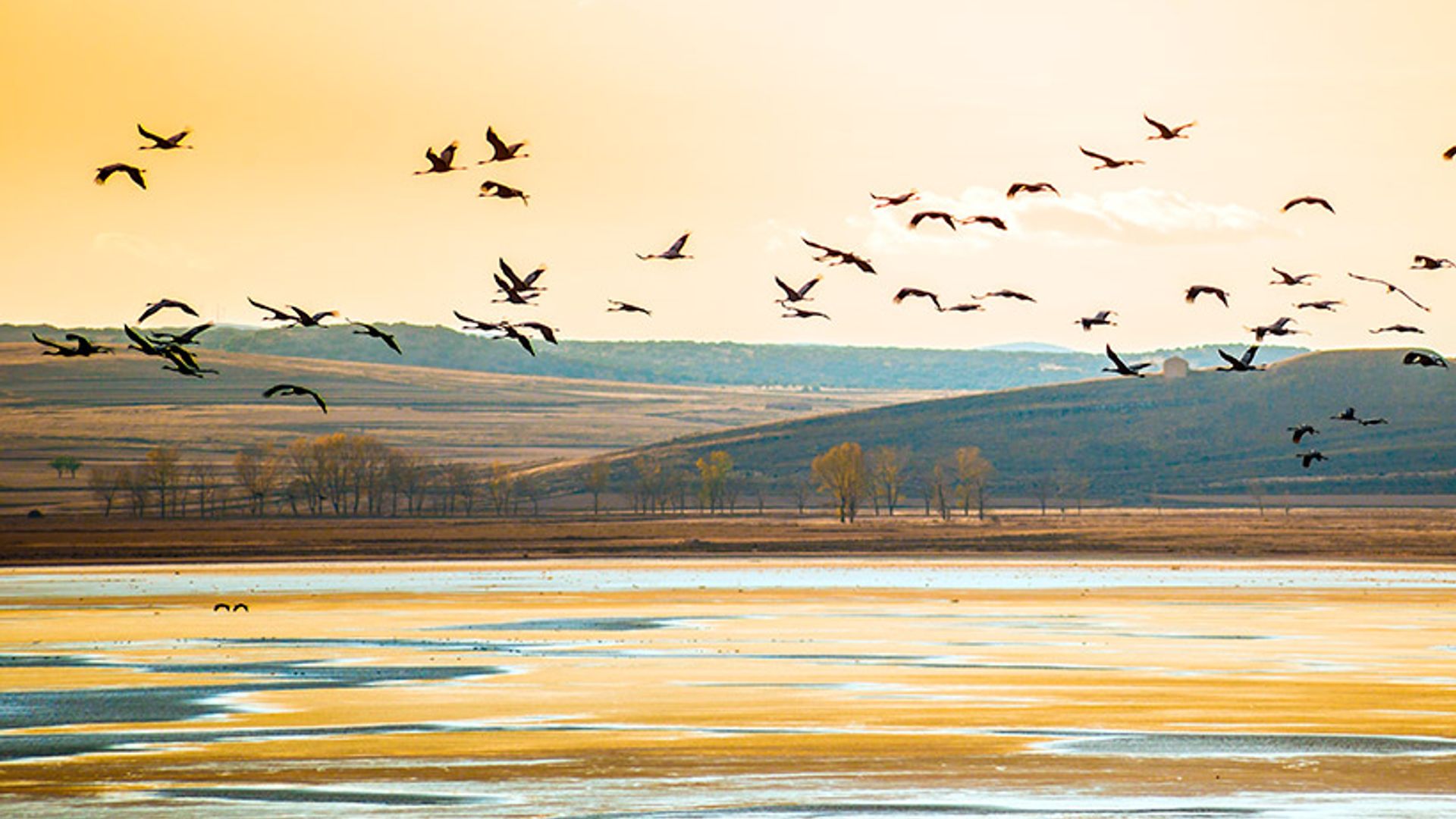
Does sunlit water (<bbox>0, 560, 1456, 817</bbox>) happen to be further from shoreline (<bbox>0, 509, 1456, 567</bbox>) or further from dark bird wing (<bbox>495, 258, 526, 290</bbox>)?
shoreline (<bbox>0, 509, 1456, 567</bbox>)

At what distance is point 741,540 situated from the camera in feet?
468

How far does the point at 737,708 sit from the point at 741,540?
343ft

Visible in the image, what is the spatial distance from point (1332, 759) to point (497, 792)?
12.4m

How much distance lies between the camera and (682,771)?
1222 inches

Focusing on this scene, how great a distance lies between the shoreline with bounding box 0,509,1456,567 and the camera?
11881 centimetres

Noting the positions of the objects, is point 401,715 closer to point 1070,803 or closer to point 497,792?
point 497,792

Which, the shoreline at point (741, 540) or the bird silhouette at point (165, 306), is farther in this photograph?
the shoreline at point (741, 540)

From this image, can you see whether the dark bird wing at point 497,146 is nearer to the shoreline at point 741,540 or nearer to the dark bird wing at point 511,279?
the dark bird wing at point 511,279

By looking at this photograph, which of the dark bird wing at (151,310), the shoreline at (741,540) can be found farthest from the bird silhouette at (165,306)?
the shoreline at (741,540)

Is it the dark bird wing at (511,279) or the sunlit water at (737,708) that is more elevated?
the dark bird wing at (511,279)

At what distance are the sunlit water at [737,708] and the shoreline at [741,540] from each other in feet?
160

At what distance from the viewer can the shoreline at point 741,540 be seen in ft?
390

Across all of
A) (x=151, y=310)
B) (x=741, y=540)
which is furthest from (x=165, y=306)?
(x=741, y=540)

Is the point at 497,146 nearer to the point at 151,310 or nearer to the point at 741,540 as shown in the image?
the point at 151,310
